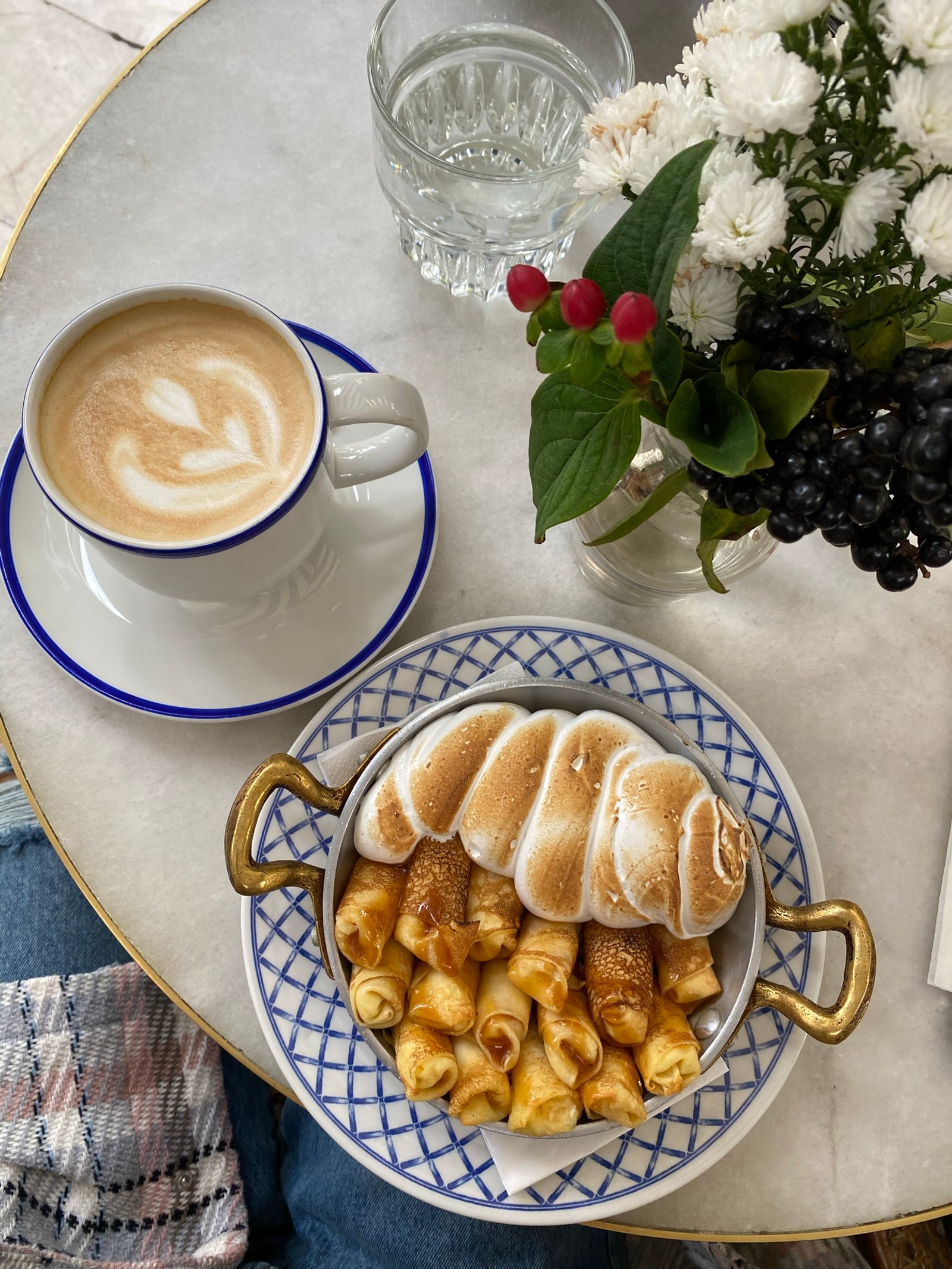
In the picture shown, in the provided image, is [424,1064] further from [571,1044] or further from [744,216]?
[744,216]

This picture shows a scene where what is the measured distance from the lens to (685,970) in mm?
682

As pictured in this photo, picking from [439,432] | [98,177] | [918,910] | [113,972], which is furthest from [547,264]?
[113,972]

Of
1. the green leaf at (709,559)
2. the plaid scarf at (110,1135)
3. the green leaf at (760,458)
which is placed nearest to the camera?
the green leaf at (760,458)

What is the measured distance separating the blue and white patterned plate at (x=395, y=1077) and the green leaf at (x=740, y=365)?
12.1 inches

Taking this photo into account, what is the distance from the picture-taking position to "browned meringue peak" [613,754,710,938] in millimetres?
651

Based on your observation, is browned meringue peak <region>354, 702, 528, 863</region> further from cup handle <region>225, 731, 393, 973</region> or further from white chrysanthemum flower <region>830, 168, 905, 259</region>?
white chrysanthemum flower <region>830, 168, 905, 259</region>


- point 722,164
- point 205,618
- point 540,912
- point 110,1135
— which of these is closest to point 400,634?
point 205,618

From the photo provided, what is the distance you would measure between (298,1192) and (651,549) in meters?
0.81

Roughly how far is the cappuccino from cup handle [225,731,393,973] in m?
0.18

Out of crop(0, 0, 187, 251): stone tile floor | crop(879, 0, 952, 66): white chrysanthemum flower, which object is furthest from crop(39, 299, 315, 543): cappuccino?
crop(0, 0, 187, 251): stone tile floor

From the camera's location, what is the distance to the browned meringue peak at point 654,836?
651mm

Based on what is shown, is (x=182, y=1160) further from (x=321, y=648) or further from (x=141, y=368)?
(x=141, y=368)

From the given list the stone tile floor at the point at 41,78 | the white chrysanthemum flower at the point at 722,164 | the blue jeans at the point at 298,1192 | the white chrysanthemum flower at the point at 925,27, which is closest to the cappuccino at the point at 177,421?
the white chrysanthemum flower at the point at 722,164

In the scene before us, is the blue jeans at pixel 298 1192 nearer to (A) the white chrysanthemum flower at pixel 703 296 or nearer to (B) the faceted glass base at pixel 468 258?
(B) the faceted glass base at pixel 468 258
